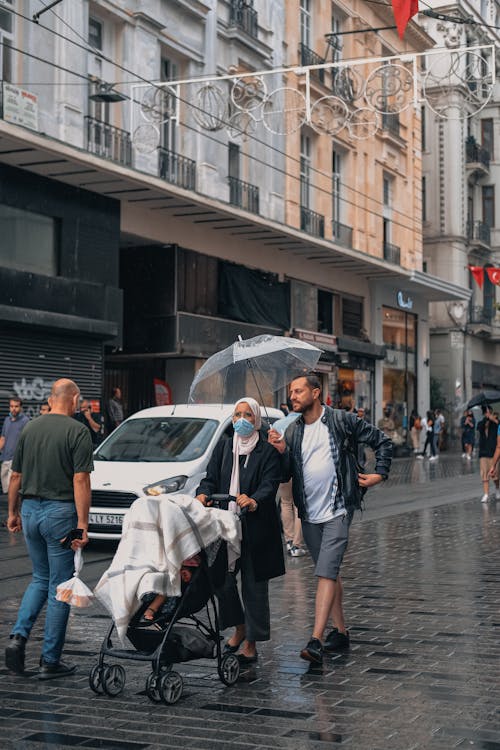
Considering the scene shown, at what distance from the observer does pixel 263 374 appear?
10.5 m

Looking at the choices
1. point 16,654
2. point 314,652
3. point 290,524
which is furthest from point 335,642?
point 290,524

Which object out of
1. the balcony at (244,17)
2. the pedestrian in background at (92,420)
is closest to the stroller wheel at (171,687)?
the pedestrian in background at (92,420)

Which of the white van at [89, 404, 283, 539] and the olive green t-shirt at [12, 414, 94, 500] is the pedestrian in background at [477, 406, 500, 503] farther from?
the olive green t-shirt at [12, 414, 94, 500]

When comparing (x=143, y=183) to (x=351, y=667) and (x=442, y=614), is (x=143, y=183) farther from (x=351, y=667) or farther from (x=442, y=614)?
(x=351, y=667)

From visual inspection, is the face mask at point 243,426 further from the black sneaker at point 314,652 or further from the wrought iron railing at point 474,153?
the wrought iron railing at point 474,153

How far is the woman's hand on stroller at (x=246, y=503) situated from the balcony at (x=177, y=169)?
62.3 ft

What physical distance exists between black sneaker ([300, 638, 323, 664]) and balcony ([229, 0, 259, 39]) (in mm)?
24089

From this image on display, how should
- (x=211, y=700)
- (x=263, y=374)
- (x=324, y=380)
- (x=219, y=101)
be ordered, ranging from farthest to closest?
(x=324, y=380), (x=219, y=101), (x=263, y=374), (x=211, y=700)

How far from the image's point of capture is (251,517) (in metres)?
6.79

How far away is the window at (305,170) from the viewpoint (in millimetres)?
32625

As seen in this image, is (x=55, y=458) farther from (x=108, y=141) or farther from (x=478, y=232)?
(x=478, y=232)

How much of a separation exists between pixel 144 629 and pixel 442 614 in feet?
10.7

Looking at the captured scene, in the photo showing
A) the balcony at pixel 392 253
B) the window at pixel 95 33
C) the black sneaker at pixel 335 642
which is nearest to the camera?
the black sneaker at pixel 335 642

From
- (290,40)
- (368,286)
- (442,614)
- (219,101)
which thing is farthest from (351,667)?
(368,286)
